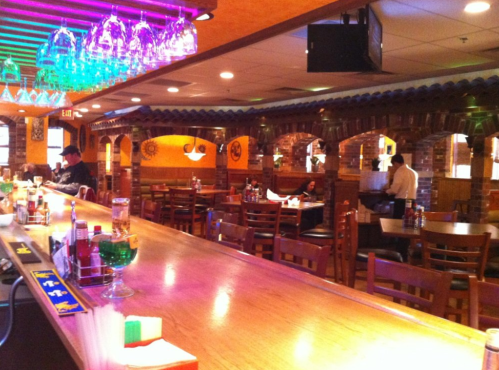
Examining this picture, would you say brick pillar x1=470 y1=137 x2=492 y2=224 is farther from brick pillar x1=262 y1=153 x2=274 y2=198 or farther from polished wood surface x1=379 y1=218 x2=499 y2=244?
brick pillar x1=262 y1=153 x2=274 y2=198

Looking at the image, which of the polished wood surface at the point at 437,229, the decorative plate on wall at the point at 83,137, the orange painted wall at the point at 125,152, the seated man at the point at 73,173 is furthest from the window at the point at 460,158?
the decorative plate on wall at the point at 83,137

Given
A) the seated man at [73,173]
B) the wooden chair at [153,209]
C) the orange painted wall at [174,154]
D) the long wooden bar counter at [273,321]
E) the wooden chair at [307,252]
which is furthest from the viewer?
the orange painted wall at [174,154]

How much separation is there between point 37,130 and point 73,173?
8.92 metres

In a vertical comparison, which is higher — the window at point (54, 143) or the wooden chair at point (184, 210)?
the window at point (54, 143)

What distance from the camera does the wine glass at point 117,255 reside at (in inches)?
66.4

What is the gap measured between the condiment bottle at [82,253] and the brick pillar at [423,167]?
7465 mm

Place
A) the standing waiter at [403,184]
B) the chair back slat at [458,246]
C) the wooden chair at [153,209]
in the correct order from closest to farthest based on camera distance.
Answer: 1. the chair back slat at [458,246]
2. the wooden chair at [153,209]
3. the standing waiter at [403,184]

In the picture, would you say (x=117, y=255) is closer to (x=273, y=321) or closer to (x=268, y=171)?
(x=273, y=321)

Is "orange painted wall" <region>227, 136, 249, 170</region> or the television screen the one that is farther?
"orange painted wall" <region>227, 136, 249, 170</region>

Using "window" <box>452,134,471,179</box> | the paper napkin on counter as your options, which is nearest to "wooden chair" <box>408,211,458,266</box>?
the paper napkin on counter

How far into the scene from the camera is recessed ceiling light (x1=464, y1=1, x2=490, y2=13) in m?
3.95

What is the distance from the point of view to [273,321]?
4.90 ft

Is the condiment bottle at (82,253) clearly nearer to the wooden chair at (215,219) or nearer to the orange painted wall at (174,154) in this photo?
the wooden chair at (215,219)

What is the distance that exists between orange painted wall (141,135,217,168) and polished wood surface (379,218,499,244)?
980 centimetres
